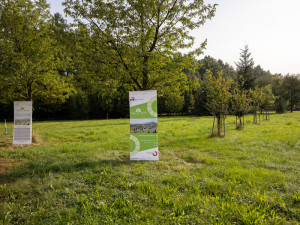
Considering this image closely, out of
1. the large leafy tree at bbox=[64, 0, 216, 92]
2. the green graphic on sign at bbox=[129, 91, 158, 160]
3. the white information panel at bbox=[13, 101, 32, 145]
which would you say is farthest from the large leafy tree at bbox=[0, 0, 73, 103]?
the green graphic on sign at bbox=[129, 91, 158, 160]

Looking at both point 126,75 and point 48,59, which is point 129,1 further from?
point 48,59

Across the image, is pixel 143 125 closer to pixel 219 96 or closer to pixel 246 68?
pixel 219 96

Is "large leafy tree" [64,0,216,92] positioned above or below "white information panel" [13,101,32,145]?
above

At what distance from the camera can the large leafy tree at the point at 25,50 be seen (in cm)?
953

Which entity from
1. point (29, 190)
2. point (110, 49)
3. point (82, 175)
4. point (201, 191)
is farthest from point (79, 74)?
point (201, 191)

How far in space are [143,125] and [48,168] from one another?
3.69 meters

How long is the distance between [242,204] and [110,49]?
6657 mm

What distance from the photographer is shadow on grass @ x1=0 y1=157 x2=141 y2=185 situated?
5.62 metres

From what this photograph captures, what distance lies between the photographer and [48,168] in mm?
6238

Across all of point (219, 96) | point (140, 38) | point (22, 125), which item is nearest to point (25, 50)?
point (22, 125)

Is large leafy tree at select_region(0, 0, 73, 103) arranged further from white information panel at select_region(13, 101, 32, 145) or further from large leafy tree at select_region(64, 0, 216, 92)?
large leafy tree at select_region(64, 0, 216, 92)

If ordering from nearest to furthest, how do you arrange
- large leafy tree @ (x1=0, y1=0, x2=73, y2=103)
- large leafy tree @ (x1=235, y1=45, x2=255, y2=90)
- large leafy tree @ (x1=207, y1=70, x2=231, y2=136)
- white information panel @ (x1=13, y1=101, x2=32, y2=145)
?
large leafy tree @ (x1=0, y1=0, x2=73, y2=103) < white information panel @ (x1=13, y1=101, x2=32, y2=145) < large leafy tree @ (x1=207, y1=70, x2=231, y2=136) < large leafy tree @ (x1=235, y1=45, x2=255, y2=90)

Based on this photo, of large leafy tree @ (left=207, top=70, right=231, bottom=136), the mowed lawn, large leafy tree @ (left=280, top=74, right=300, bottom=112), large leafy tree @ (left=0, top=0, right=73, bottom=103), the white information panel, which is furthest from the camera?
large leafy tree @ (left=280, top=74, right=300, bottom=112)

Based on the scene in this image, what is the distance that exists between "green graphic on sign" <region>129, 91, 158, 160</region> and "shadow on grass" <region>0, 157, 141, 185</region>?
670mm
